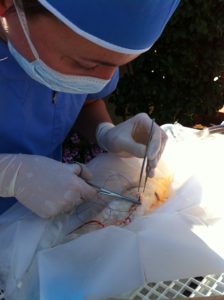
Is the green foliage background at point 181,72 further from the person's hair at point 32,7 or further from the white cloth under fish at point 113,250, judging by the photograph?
the person's hair at point 32,7

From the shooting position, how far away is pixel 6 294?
85 cm

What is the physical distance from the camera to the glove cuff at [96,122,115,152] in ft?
4.24

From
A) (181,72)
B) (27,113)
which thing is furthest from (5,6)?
(181,72)

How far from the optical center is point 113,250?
84cm

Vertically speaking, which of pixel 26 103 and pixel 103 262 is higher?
pixel 26 103

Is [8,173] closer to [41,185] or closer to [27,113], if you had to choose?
[41,185]

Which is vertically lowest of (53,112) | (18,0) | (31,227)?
(31,227)

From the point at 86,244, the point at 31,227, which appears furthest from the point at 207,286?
the point at 31,227

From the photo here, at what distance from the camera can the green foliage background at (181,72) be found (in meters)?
2.17

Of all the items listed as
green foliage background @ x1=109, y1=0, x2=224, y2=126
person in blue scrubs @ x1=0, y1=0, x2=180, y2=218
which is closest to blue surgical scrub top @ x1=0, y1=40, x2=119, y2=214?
person in blue scrubs @ x1=0, y1=0, x2=180, y2=218

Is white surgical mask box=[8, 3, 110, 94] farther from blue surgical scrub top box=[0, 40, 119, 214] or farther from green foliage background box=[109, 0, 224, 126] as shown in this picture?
green foliage background box=[109, 0, 224, 126]

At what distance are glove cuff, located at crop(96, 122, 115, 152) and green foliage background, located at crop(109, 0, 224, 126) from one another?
1000mm

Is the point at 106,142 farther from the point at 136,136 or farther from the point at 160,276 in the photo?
the point at 160,276

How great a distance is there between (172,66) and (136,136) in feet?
3.63
